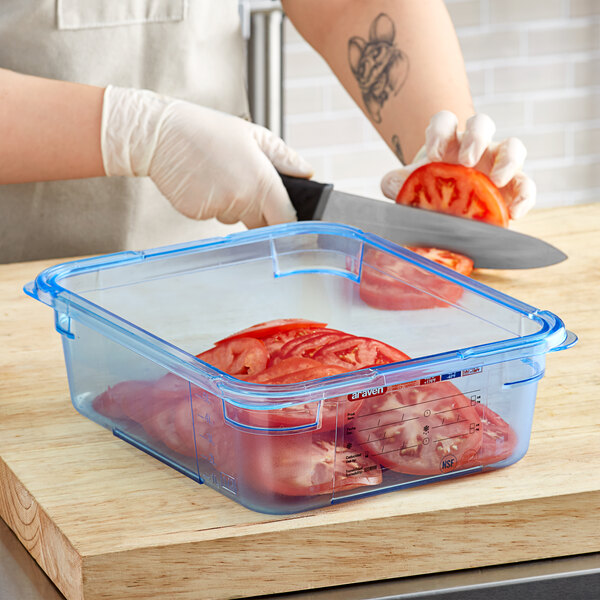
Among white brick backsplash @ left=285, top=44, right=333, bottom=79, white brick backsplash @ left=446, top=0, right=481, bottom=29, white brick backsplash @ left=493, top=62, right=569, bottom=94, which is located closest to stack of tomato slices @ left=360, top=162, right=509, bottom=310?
white brick backsplash @ left=285, top=44, right=333, bottom=79

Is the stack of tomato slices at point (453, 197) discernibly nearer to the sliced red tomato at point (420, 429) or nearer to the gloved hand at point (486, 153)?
the gloved hand at point (486, 153)

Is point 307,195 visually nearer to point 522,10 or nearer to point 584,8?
point 522,10

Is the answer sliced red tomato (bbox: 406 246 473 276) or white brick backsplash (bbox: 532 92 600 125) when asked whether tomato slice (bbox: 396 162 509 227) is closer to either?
sliced red tomato (bbox: 406 246 473 276)

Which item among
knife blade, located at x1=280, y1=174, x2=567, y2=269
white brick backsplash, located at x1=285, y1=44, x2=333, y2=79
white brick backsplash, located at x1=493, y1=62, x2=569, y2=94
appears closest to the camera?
knife blade, located at x1=280, y1=174, x2=567, y2=269

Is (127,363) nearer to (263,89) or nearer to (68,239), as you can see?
(68,239)

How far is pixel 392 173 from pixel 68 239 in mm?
564

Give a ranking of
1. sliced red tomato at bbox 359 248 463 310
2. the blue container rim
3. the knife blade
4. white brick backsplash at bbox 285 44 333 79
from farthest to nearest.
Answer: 1. white brick backsplash at bbox 285 44 333 79
2. the knife blade
3. sliced red tomato at bbox 359 248 463 310
4. the blue container rim

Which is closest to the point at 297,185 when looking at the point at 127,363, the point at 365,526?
the point at 127,363

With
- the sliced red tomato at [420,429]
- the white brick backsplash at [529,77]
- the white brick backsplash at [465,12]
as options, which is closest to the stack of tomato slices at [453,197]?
the sliced red tomato at [420,429]

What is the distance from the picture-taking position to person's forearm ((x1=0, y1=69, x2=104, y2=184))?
135cm

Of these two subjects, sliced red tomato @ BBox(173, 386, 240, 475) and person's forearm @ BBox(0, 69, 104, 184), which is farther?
person's forearm @ BBox(0, 69, 104, 184)

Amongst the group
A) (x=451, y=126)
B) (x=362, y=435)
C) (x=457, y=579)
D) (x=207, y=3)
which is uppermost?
(x=207, y=3)

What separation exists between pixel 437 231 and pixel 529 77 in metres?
2.19

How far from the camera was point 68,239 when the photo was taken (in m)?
1.59
